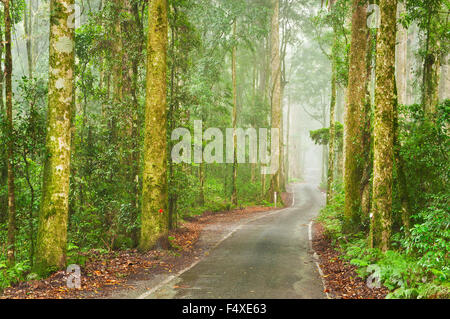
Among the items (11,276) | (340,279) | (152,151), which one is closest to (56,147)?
(11,276)

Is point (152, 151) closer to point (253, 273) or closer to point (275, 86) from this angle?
point (253, 273)

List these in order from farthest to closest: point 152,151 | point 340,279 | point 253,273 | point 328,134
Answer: point 328,134
point 152,151
point 253,273
point 340,279

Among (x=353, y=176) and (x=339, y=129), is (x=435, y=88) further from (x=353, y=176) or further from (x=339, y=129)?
(x=339, y=129)

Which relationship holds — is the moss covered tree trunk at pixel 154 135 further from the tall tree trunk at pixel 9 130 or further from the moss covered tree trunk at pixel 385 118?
the moss covered tree trunk at pixel 385 118

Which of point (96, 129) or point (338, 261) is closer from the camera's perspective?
point (338, 261)

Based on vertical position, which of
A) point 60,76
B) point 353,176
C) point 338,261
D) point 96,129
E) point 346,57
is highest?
point 346,57

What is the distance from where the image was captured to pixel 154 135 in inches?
443

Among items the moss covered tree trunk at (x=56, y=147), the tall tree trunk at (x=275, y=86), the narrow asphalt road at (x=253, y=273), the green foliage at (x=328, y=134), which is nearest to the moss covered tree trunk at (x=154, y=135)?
the narrow asphalt road at (x=253, y=273)

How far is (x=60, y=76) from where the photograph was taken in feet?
27.8

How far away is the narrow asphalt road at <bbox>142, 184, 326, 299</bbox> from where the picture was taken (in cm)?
767

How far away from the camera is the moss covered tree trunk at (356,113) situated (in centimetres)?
1298

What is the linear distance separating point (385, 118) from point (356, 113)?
13.4 ft

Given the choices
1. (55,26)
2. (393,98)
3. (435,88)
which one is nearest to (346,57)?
(435,88)

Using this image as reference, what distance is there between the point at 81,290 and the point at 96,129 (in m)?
7.20
